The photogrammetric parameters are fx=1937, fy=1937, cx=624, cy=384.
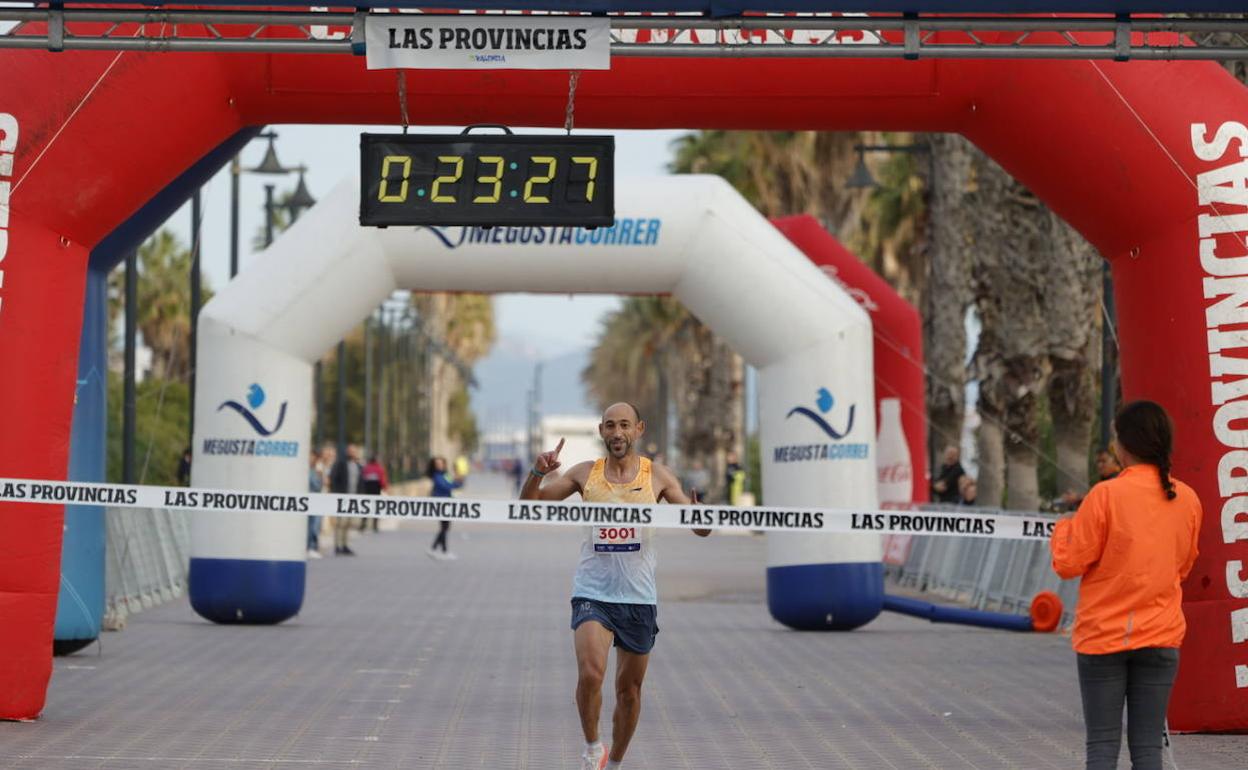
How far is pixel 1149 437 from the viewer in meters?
7.08

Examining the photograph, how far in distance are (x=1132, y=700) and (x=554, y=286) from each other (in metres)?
11.3

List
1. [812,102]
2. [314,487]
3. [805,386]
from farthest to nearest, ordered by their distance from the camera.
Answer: [314,487] → [805,386] → [812,102]

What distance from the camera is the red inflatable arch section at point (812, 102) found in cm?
1069

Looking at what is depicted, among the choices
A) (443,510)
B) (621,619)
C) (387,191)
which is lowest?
(621,619)

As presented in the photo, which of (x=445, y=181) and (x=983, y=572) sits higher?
(x=445, y=181)

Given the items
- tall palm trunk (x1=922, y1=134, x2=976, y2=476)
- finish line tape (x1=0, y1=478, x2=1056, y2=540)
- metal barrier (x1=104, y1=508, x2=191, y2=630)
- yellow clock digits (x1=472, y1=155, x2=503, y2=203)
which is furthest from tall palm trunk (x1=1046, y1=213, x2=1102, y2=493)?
yellow clock digits (x1=472, y1=155, x2=503, y2=203)

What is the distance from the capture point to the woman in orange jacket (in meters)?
6.91

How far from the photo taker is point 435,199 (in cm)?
1004

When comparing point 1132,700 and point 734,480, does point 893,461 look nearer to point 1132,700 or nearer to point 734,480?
point 734,480

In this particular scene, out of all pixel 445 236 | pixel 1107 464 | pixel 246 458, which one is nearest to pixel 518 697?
pixel 1107 464

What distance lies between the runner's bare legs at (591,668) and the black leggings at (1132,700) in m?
2.30

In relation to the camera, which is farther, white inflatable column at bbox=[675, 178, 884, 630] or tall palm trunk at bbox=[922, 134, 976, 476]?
tall palm trunk at bbox=[922, 134, 976, 476]

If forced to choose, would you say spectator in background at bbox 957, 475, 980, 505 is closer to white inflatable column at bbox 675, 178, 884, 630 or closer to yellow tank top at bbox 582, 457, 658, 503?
white inflatable column at bbox 675, 178, 884, 630

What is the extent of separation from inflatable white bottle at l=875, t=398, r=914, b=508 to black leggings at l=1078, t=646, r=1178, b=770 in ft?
54.8
